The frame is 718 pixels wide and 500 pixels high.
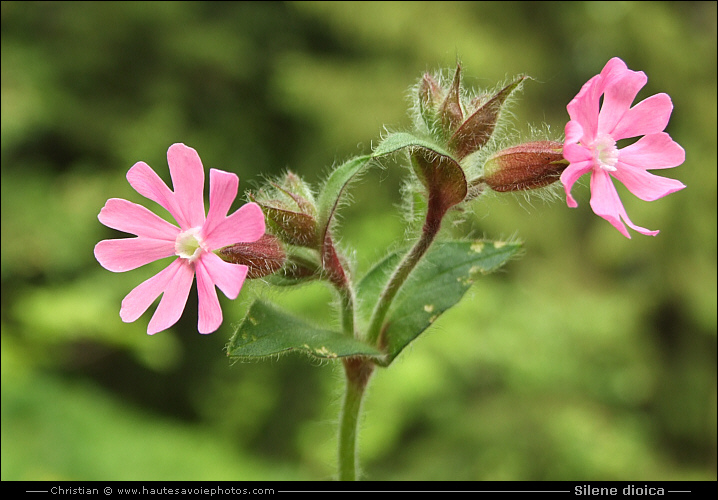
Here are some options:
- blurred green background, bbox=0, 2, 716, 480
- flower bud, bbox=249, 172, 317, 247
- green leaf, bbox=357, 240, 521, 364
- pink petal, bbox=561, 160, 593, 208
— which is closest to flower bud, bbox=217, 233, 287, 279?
flower bud, bbox=249, 172, 317, 247

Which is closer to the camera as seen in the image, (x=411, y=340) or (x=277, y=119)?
(x=411, y=340)

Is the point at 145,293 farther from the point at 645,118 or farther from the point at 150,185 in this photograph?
the point at 645,118

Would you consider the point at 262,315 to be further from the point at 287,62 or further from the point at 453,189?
the point at 287,62

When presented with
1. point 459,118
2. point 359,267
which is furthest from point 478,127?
point 359,267

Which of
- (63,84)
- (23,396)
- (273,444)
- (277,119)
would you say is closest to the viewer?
(23,396)

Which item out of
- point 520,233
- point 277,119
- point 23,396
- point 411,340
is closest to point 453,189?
point 411,340
